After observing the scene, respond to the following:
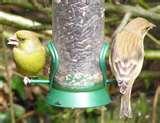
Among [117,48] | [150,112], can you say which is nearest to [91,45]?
[117,48]

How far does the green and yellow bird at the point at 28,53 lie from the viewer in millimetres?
4277

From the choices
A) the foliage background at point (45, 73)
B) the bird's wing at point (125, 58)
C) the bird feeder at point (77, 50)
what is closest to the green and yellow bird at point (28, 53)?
the bird feeder at point (77, 50)

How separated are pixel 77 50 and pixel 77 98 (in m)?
0.32

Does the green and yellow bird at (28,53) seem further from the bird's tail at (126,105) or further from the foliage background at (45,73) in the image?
the foliage background at (45,73)

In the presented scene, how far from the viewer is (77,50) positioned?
440cm

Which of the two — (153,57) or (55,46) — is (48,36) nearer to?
(153,57)

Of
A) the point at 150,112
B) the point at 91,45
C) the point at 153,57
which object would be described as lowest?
the point at 150,112

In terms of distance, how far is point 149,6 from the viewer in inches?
223

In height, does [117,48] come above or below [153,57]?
above

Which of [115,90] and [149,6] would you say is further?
[115,90]

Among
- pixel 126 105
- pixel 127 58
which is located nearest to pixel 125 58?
A: pixel 127 58

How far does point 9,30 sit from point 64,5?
1276 millimetres

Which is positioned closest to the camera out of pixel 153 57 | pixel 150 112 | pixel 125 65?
pixel 125 65

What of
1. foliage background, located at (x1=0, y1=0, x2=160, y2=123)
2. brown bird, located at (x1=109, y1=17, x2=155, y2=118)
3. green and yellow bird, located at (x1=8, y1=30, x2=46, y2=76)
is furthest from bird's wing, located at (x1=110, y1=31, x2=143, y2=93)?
foliage background, located at (x1=0, y1=0, x2=160, y2=123)
